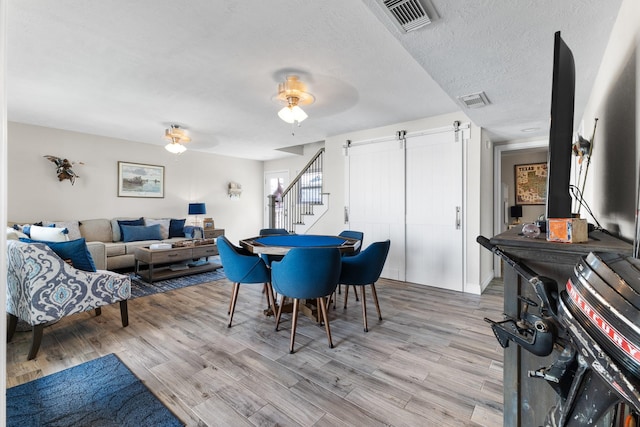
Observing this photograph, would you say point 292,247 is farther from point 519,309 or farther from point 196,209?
point 196,209

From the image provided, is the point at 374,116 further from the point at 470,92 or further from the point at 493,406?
the point at 493,406

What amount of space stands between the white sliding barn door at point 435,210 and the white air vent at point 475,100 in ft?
3.47

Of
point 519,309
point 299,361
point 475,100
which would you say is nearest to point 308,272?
point 299,361

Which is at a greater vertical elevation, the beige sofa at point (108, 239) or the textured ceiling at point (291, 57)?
the textured ceiling at point (291, 57)

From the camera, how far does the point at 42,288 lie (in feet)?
7.32

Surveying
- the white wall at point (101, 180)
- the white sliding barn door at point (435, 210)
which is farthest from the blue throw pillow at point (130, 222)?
the white sliding barn door at point (435, 210)

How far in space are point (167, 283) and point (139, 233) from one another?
1.60 metres

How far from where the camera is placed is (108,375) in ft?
6.47

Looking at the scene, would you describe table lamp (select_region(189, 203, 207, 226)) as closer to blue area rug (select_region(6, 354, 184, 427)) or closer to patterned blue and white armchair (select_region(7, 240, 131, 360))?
patterned blue and white armchair (select_region(7, 240, 131, 360))

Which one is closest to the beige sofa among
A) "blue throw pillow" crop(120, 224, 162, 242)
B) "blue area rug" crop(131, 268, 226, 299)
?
"blue throw pillow" crop(120, 224, 162, 242)

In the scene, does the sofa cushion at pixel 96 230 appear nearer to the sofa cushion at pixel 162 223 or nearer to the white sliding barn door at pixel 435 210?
the sofa cushion at pixel 162 223

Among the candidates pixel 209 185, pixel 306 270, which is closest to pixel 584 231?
pixel 306 270

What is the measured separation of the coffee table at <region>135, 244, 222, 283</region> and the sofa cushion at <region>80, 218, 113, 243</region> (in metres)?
0.87

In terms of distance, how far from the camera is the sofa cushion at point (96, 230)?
5.08m
